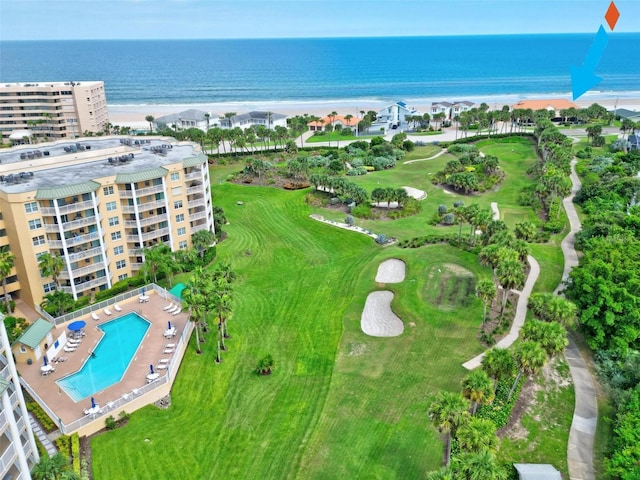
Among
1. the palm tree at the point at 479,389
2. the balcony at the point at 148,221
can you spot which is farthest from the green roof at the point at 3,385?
the balcony at the point at 148,221

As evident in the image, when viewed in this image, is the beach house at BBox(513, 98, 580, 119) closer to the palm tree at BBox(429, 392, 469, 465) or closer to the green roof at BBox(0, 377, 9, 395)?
the palm tree at BBox(429, 392, 469, 465)

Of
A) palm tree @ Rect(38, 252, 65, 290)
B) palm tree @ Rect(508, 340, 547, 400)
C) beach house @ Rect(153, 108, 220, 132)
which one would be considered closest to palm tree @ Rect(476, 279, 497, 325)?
palm tree @ Rect(508, 340, 547, 400)

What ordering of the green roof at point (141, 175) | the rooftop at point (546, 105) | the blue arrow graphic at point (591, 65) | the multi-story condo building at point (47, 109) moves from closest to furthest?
the blue arrow graphic at point (591, 65) → the green roof at point (141, 175) → the multi-story condo building at point (47, 109) → the rooftop at point (546, 105)

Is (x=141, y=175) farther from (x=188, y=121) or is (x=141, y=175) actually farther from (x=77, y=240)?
(x=188, y=121)

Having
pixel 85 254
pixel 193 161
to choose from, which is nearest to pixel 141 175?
pixel 193 161

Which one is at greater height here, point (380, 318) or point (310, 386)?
point (380, 318)

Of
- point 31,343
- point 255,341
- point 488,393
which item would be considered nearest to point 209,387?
point 255,341

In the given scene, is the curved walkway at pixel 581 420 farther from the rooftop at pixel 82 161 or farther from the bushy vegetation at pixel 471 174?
the rooftop at pixel 82 161
